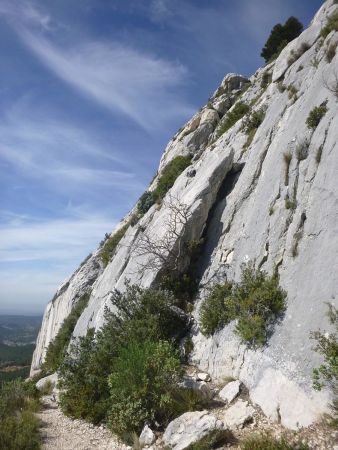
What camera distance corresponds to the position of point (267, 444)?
615 cm

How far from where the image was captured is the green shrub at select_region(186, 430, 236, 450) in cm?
669

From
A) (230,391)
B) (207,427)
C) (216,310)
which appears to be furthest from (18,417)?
(216,310)

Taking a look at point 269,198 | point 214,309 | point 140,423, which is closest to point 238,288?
point 214,309

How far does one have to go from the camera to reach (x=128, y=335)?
1134cm

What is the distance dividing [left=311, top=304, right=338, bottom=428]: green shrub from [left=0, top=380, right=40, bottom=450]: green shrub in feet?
20.2

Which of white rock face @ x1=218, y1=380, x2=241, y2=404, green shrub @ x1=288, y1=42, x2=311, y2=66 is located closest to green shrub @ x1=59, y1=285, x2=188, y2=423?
white rock face @ x1=218, y1=380, x2=241, y2=404

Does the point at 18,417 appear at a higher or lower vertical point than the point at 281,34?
lower

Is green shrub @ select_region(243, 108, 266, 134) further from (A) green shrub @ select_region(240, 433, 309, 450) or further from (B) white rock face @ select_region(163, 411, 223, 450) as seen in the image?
(A) green shrub @ select_region(240, 433, 309, 450)

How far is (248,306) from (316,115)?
23.6 feet

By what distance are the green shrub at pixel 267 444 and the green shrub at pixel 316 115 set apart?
9.78 meters

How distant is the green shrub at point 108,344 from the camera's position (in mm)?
9648

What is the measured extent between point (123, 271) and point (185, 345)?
7.15 m

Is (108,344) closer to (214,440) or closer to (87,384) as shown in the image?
(87,384)

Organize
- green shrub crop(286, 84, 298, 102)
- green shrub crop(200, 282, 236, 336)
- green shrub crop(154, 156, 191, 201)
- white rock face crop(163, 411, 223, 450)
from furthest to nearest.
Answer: green shrub crop(154, 156, 191, 201)
green shrub crop(286, 84, 298, 102)
green shrub crop(200, 282, 236, 336)
white rock face crop(163, 411, 223, 450)
